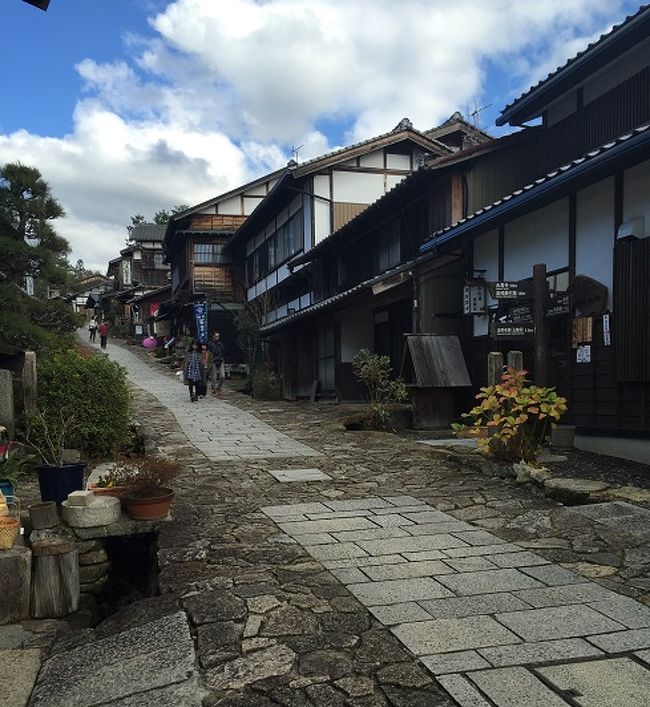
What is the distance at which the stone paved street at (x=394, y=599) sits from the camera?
9.66ft

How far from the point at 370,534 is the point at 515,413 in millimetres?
2941

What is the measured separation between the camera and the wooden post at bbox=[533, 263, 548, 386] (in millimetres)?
8508

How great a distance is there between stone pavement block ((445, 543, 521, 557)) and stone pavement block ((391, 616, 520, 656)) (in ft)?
4.08

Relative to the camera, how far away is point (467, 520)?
589cm

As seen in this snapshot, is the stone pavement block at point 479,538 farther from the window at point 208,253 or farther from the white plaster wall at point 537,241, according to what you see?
the window at point 208,253

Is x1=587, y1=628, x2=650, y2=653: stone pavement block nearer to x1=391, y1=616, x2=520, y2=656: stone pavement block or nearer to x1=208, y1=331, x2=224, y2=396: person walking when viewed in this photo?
x1=391, y1=616, x2=520, y2=656: stone pavement block

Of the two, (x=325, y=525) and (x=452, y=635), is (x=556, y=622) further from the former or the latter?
(x=325, y=525)

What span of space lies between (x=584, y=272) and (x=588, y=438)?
2.51 meters

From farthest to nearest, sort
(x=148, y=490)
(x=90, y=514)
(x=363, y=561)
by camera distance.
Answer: (x=148, y=490) → (x=90, y=514) → (x=363, y=561)

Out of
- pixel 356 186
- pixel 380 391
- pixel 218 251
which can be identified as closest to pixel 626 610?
pixel 380 391

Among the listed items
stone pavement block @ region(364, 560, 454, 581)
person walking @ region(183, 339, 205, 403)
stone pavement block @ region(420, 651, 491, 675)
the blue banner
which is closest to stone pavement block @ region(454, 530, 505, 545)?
stone pavement block @ region(364, 560, 454, 581)

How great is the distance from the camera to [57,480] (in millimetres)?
A: 6031

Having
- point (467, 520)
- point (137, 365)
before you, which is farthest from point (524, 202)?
point (137, 365)

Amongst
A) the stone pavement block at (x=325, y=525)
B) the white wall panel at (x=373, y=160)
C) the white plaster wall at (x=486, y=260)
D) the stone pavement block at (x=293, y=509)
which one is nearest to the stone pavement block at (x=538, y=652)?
the stone pavement block at (x=325, y=525)
